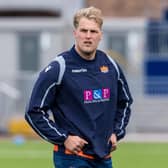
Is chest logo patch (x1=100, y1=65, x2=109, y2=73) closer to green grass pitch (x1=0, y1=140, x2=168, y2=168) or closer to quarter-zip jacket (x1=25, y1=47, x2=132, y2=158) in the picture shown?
quarter-zip jacket (x1=25, y1=47, x2=132, y2=158)

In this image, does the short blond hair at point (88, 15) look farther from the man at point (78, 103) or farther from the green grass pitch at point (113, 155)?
the green grass pitch at point (113, 155)

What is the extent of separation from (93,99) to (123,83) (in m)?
0.44

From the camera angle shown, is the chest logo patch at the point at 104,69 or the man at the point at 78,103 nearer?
the man at the point at 78,103

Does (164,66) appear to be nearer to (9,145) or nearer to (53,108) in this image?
(9,145)

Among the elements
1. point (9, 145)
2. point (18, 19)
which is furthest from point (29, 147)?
point (18, 19)

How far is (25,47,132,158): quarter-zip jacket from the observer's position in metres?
7.09

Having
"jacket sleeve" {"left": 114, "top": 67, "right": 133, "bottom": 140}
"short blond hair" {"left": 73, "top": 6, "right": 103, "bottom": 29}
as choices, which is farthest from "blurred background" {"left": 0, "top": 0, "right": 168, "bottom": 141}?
"short blond hair" {"left": 73, "top": 6, "right": 103, "bottom": 29}

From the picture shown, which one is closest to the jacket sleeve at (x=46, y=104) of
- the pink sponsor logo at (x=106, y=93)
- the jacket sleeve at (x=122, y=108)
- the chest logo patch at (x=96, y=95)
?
the chest logo patch at (x=96, y=95)

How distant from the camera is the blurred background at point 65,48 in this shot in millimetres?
24109

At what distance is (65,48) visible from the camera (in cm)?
Answer: 2845

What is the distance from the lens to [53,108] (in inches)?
282

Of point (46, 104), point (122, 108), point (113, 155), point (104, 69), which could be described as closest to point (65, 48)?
point (113, 155)

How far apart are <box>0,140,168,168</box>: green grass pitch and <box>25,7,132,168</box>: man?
7.74 m

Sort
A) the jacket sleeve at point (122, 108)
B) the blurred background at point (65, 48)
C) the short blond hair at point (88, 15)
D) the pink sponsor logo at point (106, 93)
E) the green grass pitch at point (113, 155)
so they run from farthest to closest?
the blurred background at point (65, 48) < the green grass pitch at point (113, 155) < the jacket sleeve at point (122, 108) < the pink sponsor logo at point (106, 93) < the short blond hair at point (88, 15)
